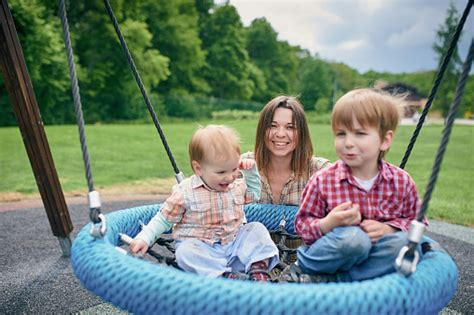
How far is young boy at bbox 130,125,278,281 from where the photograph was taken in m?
1.65

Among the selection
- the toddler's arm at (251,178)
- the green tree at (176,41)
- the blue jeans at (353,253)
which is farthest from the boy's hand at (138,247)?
the green tree at (176,41)

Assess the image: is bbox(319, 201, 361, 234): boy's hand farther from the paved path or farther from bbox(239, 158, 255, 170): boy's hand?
the paved path

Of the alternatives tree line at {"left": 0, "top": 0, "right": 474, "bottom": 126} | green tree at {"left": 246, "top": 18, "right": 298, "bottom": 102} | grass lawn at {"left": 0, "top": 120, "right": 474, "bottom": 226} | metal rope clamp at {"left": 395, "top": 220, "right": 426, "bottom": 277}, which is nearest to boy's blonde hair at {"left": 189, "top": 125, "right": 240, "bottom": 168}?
metal rope clamp at {"left": 395, "top": 220, "right": 426, "bottom": 277}

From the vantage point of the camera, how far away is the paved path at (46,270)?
2385 millimetres

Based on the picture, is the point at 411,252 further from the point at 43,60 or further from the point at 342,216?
the point at 43,60

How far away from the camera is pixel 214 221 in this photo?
1.81m

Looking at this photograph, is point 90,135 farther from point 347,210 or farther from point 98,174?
point 347,210

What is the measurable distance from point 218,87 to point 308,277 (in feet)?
105

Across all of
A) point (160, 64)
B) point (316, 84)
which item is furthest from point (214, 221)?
point (316, 84)

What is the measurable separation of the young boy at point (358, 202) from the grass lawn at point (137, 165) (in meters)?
2.16

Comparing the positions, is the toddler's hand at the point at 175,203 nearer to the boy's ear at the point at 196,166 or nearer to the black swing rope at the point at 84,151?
the boy's ear at the point at 196,166

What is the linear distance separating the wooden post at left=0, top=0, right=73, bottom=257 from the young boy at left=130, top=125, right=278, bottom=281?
4.34 feet

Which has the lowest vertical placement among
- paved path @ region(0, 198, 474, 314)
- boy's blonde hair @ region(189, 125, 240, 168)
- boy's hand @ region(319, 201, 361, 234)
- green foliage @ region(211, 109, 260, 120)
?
green foliage @ region(211, 109, 260, 120)

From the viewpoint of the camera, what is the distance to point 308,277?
5.03ft
